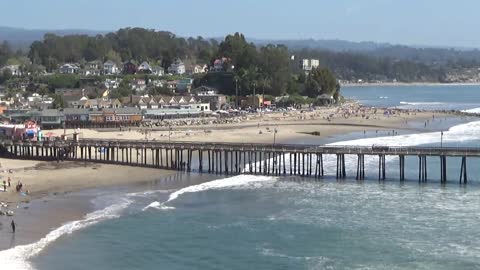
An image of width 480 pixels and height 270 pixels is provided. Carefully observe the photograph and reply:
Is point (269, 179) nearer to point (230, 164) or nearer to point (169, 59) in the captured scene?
point (230, 164)

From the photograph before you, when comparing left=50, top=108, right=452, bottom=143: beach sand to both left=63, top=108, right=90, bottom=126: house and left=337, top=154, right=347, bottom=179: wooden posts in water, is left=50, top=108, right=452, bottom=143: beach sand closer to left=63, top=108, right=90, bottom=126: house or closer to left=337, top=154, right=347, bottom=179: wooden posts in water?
left=63, top=108, right=90, bottom=126: house

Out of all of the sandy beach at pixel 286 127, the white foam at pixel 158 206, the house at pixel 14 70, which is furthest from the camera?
the house at pixel 14 70

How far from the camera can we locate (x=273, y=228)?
41094 millimetres

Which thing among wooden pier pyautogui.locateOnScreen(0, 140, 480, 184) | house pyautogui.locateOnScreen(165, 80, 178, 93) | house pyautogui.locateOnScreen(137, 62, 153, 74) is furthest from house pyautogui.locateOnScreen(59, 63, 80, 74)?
wooden pier pyautogui.locateOnScreen(0, 140, 480, 184)

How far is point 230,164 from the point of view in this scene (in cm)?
6525

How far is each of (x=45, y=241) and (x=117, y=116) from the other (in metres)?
58.7

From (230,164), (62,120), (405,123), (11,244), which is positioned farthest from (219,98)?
(11,244)

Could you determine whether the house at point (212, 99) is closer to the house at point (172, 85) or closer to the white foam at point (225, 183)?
the house at point (172, 85)

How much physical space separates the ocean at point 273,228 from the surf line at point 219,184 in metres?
0.07

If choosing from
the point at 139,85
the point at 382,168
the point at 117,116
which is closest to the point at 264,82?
the point at 139,85

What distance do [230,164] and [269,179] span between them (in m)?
8.12

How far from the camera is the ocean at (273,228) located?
34.8 metres

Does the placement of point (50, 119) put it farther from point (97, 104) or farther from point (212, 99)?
point (212, 99)

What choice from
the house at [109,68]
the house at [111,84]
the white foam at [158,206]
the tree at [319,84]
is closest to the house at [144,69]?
the house at [109,68]
